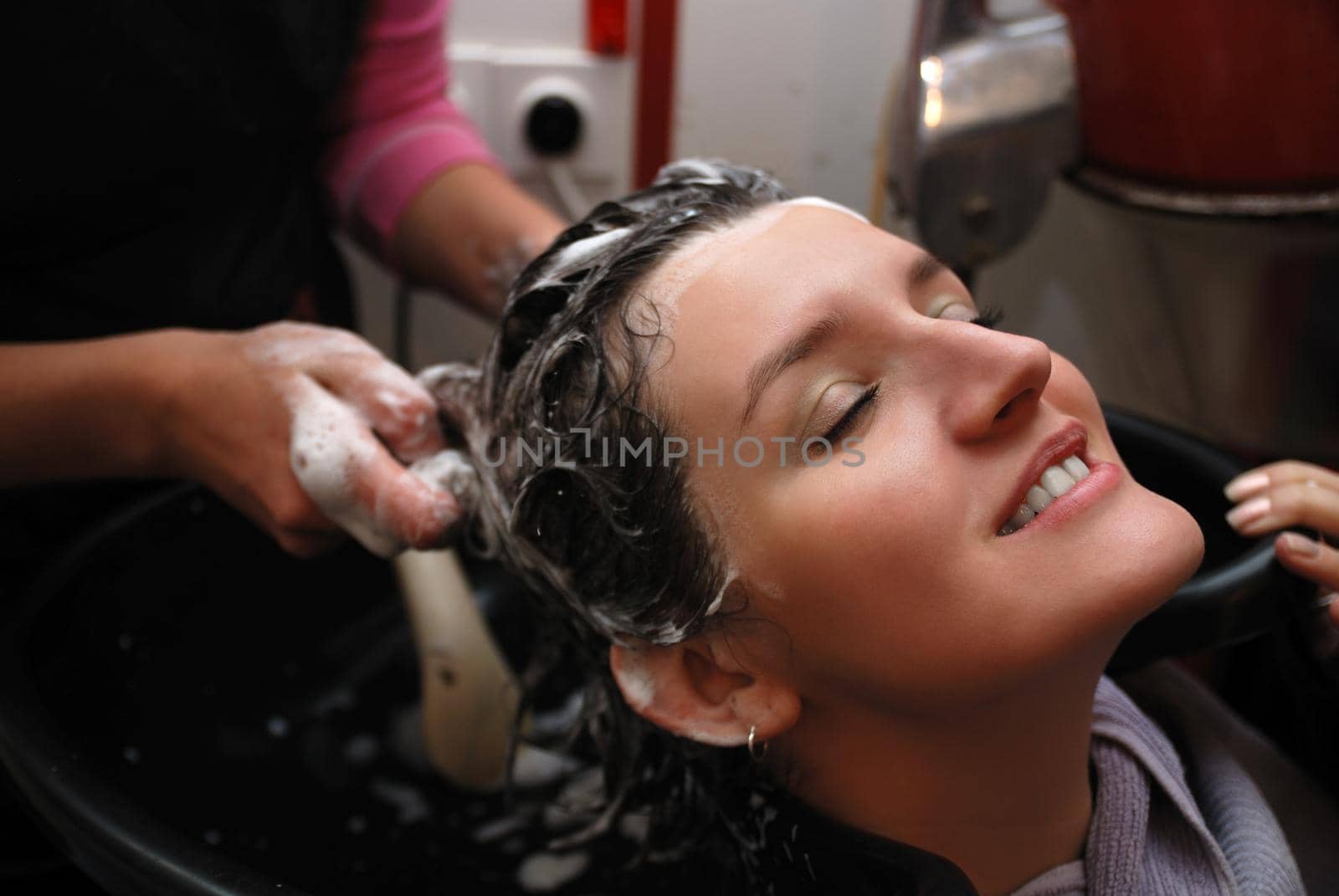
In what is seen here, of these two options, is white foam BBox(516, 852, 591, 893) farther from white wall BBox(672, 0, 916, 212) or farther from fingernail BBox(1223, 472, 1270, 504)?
white wall BBox(672, 0, 916, 212)

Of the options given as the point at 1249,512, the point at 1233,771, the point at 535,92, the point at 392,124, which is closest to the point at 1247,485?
the point at 1249,512

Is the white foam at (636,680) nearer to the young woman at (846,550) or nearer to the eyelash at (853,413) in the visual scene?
the young woman at (846,550)

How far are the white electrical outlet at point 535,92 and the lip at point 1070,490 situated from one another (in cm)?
93

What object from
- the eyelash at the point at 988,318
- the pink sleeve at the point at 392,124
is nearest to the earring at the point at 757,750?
the eyelash at the point at 988,318

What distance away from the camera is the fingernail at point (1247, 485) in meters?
0.73

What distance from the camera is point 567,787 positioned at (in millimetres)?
932

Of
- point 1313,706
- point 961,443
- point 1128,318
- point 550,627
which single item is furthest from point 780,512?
point 1128,318

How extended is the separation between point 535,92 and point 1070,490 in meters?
0.98

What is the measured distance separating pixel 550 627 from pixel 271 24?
53 cm

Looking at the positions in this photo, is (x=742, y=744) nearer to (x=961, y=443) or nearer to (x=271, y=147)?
(x=961, y=443)

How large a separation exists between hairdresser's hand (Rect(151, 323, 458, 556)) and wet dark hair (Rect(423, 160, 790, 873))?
0.05 metres

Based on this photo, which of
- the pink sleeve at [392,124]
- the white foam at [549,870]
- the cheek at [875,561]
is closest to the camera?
the cheek at [875,561]

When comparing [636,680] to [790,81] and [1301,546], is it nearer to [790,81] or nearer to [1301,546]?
[1301,546]

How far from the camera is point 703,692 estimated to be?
2.15 feet
